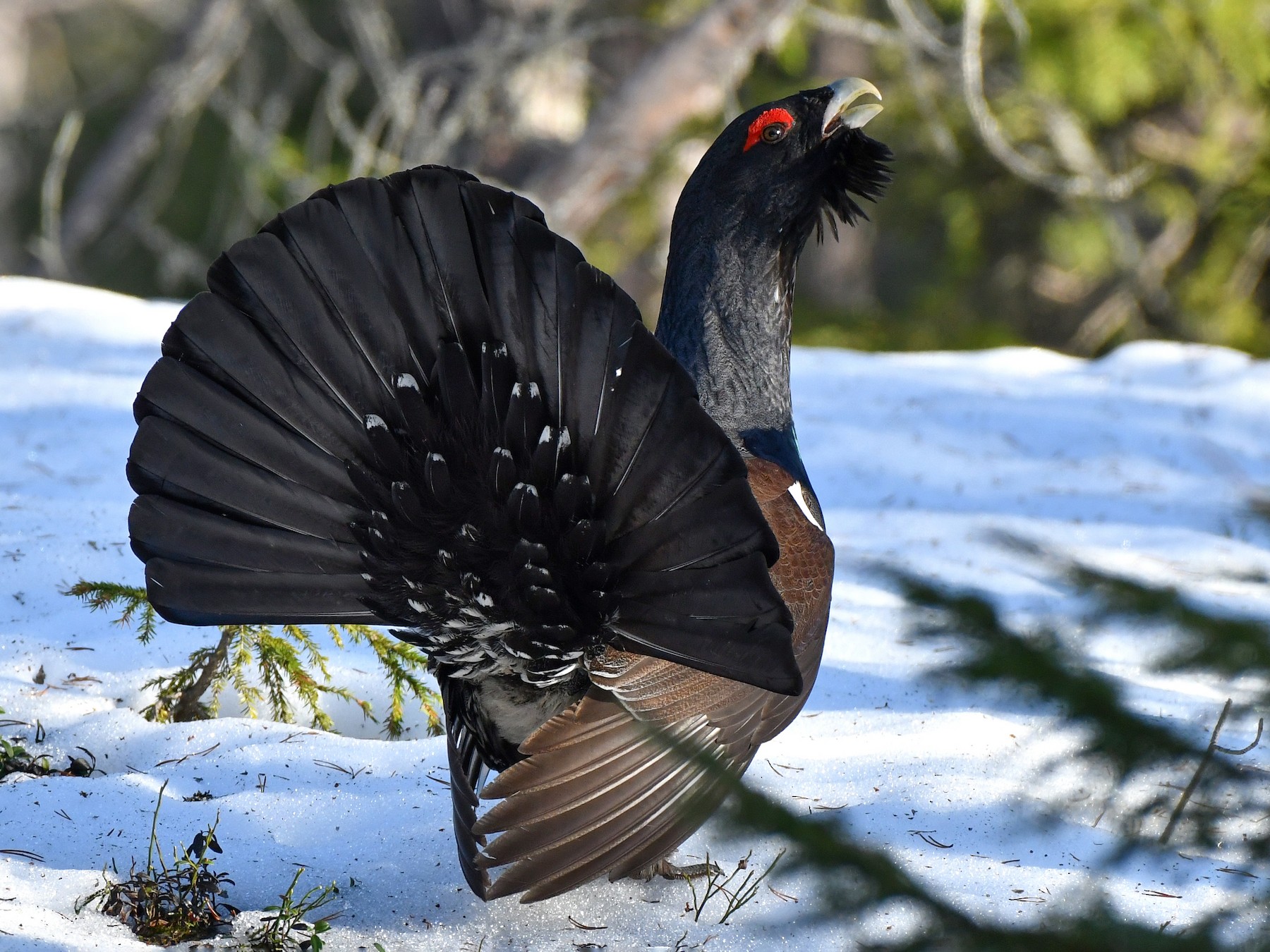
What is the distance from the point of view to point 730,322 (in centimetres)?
328

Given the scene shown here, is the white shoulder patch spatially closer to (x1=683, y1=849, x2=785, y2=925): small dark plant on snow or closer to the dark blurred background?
(x1=683, y1=849, x2=785, y2=925): small dark plant on snow

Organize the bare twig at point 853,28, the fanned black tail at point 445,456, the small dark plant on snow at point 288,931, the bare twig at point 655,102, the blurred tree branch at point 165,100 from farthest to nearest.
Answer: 1. the blurred tree branch at point 165,100
2. the bare twig at point 655,102
3. the bare twig at point 853,28
4. the small dark plant on snow at point 288,931
5. the fanned black tail at point 445,456

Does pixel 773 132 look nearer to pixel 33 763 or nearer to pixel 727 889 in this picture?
pixel 727 889

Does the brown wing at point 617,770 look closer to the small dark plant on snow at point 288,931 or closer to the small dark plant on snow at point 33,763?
the small dark plant on snow at point 288,931

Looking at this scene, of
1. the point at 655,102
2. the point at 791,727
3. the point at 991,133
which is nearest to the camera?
the point at 791,727

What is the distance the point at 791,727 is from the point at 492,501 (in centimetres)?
154

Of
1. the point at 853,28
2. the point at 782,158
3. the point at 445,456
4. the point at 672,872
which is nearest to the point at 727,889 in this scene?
the point at 672,872

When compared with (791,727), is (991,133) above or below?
above

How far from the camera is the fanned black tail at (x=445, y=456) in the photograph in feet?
7.06

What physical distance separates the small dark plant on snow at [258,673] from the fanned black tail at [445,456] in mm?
618

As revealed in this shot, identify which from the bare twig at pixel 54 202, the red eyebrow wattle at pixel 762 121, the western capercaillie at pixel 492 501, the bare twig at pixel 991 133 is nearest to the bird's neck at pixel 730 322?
the red eyebrow wattle at pixel 762 121

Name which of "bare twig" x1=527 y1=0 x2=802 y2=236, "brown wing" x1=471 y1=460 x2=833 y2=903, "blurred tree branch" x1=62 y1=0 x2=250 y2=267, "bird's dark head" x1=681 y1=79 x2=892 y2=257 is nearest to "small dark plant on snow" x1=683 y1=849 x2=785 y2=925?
"brown wing" x1=471 y1=460 x2=833 y2=903

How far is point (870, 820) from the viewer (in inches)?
117

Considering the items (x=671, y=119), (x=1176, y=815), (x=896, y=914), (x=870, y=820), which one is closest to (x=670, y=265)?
(x=870, y=820)
